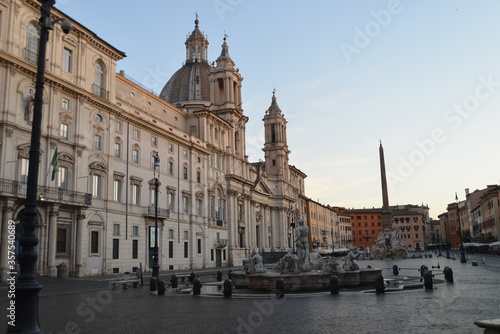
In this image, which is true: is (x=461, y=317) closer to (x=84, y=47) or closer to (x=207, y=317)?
(x=207, y=317)

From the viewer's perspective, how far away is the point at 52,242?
98.1 ft

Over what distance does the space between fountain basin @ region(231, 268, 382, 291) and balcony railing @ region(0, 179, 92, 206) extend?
46.2 ft

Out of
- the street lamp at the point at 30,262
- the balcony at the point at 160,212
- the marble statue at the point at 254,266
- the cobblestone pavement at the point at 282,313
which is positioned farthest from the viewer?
the balcony at the point at 160,212

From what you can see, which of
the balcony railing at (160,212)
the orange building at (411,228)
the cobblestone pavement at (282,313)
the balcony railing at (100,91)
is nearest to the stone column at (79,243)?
the balcony railing at (160,212)

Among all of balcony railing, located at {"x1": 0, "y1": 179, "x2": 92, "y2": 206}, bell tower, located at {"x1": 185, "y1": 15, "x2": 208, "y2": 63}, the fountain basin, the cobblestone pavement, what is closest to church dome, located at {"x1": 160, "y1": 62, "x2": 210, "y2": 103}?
bell tower, located at {"x1": 185, "y1": 15, "x2": 208, "y2": 63}

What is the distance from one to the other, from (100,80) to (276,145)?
173 ft

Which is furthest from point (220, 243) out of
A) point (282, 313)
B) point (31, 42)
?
point (282, 313)

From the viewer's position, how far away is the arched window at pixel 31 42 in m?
30.1

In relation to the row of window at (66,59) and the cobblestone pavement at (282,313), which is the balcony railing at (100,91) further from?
the cobblestone pavement at (282,313)

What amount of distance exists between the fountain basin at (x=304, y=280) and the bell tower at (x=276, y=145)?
199 feet

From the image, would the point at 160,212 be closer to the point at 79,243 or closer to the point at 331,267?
the point at 79,243

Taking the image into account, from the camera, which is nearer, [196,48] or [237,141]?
[237,141]

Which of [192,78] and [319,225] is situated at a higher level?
[192,78]

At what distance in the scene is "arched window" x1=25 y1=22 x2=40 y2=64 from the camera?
98.8 feet
